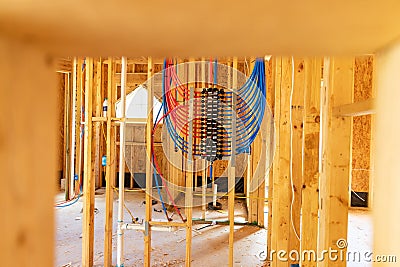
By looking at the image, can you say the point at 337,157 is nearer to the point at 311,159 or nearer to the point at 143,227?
the point at 311,159

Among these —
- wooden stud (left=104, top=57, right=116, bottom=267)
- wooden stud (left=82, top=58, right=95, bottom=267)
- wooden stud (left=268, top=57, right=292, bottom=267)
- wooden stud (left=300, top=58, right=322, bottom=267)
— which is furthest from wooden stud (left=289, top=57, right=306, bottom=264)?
wooden stud (left=82, top=58, right=95, bottom=267)

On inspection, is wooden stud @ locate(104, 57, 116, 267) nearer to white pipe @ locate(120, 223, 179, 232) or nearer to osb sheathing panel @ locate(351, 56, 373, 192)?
white pipe @ locate(120, 223, 179, 232)

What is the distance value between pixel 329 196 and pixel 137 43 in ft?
3.75

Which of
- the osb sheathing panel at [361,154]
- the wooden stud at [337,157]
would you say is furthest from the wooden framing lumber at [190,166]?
the osb sheathing panel at [361,154]

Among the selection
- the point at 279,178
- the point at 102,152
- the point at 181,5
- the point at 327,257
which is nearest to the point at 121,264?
the point at 279,178

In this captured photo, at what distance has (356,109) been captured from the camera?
3.81 feet

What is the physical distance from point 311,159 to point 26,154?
183cm

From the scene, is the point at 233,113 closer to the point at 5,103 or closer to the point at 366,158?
the point at 5,103

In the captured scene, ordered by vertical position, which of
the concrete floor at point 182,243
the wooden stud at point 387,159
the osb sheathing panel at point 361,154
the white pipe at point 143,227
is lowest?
the concrete floor at point 182,243

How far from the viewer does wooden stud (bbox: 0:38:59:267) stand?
1.37 feet

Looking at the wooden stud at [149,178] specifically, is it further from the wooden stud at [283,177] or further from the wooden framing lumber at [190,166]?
the wooden stud at [283,177]

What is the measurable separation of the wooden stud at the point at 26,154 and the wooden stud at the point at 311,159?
1711 millimetres

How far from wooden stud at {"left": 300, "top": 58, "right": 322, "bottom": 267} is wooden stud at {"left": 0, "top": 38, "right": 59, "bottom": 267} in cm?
171

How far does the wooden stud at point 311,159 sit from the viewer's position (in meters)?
1.98
